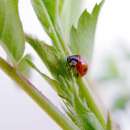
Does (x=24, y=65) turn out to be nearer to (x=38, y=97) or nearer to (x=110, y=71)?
(x=38, y=97)

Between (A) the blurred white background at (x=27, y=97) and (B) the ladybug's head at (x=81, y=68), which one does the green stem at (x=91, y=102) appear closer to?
(B) the ladybug's head at (x=81, y=68)

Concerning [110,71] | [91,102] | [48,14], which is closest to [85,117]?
[91,102]

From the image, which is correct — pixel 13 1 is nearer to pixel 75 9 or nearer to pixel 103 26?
pixel 75 9

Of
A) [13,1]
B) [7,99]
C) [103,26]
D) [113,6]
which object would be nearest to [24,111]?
[7,99]

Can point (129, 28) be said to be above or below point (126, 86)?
above

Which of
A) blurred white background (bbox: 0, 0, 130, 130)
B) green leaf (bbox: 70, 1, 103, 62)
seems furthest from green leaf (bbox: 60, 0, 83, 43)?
blurred white background (bbox: 0, 0, 130, 130)
